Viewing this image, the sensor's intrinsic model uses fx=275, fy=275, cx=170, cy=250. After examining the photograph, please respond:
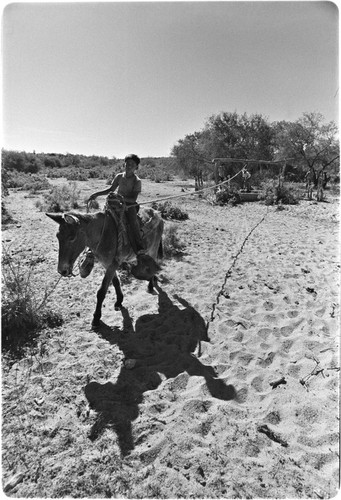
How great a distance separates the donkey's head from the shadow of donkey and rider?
1.38 meters

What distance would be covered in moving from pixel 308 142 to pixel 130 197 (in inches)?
1143

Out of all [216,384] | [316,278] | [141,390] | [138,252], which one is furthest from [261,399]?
[316,278]

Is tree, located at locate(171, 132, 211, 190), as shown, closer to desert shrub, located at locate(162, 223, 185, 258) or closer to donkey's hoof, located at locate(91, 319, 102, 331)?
desert shrub, located at locate(162, 223, 185, 258)

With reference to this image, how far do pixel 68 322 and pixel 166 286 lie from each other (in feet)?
7.10

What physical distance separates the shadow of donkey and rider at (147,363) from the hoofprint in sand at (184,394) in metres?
0.02

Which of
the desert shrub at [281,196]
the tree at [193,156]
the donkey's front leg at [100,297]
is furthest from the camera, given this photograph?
the tree at [193,156]

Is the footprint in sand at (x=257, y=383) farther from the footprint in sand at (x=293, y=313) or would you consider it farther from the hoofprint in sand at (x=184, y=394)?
the footprint in sand at (x=293, y=313)

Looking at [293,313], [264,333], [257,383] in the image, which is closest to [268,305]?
[293,313]

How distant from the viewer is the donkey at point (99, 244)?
3.41 metres

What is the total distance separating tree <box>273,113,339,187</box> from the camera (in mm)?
26859

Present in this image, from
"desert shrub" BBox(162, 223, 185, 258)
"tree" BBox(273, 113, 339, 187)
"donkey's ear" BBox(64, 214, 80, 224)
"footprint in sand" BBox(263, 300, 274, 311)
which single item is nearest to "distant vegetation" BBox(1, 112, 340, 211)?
"tree" BBox(273, 113, 339, 187)

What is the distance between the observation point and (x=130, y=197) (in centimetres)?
446

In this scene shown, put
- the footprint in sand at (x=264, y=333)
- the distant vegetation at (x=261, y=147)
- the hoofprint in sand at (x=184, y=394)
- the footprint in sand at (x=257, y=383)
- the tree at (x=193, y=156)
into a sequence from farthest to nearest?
the tree at (x=193, y=156)
the distant vegetation at (x=261, y=147)
the footprint in sand at (x=264, y=333)
the footprint in sand at (x=257, y=383)
the hoofprint in sand at (x=184, y=394)

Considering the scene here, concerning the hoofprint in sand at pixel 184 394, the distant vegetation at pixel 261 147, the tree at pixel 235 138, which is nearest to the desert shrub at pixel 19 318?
the hoofprint in sand at pixel 184 394
